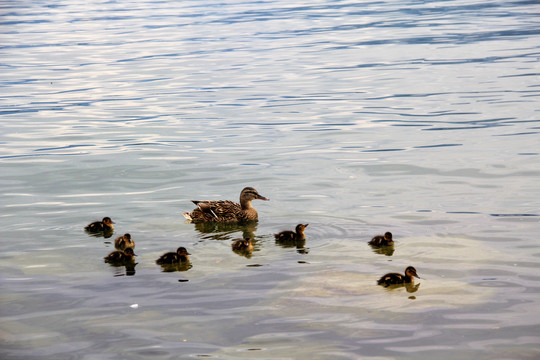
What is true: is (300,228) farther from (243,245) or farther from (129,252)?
(129,252)

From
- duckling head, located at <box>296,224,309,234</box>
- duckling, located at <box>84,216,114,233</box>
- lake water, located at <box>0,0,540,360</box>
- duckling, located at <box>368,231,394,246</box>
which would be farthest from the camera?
duckling, located at <box>84,216,114,233</box>

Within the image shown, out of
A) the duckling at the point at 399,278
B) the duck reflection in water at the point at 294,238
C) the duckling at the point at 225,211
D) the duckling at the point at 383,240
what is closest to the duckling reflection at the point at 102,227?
the duckling at the point at 225,211

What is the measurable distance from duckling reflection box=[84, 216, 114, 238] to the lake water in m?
0.40

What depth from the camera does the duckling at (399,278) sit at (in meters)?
11.3

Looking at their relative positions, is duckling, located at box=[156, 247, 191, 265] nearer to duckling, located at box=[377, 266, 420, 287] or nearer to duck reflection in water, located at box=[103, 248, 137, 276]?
duck reflection in water, located at box=[103, 248, 137, 276]

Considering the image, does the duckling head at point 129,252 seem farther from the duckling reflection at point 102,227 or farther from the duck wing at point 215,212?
the duck wing at point 215,212

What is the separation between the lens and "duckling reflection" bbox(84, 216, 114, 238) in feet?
47.5

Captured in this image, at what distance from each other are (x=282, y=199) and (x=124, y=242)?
4.22 m

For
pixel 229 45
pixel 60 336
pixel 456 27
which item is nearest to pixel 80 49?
pixel 229 45

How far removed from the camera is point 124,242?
1319 centimetres

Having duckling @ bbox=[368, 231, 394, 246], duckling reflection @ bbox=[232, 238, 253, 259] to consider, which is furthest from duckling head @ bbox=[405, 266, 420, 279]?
duckling reflection @ bbox=[232, 238, 253, 259]

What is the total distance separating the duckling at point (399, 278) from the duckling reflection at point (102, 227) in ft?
17.0

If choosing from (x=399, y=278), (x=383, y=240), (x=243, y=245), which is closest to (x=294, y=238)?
(x=243, y=245)

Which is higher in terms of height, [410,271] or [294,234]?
[294,234]
